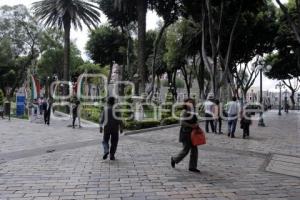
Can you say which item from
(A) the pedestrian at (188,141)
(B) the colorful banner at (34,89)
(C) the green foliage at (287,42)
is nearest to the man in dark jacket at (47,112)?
(B) the colorful banner at (34,89)

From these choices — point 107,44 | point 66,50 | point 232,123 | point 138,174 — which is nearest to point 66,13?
point 66,50

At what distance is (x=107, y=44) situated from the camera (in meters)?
47.8

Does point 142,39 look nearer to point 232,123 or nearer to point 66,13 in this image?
point 66,13

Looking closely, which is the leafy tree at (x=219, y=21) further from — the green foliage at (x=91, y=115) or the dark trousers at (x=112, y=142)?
the dark trousers at (x=112, y=142)

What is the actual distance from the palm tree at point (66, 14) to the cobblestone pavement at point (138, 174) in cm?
2142

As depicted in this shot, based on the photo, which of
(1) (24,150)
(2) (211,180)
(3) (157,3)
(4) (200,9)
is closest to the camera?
(2) (211,180)

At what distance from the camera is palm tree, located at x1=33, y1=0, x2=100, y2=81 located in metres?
33.0

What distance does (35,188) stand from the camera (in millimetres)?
6785

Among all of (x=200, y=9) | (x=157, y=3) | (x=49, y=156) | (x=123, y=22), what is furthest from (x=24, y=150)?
(x=123, y=22)

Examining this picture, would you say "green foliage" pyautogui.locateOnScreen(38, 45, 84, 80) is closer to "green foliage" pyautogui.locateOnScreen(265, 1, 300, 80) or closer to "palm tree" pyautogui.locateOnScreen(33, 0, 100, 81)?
"palm tree" pyautogui.locateOnScreen(33, 0, 100, 81)

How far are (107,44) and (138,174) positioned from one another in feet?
134

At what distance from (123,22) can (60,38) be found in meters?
19.6

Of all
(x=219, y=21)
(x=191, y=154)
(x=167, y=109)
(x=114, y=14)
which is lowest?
(x=191, y=154)

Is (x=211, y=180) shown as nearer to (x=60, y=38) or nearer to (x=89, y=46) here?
(x=89, y=46)
